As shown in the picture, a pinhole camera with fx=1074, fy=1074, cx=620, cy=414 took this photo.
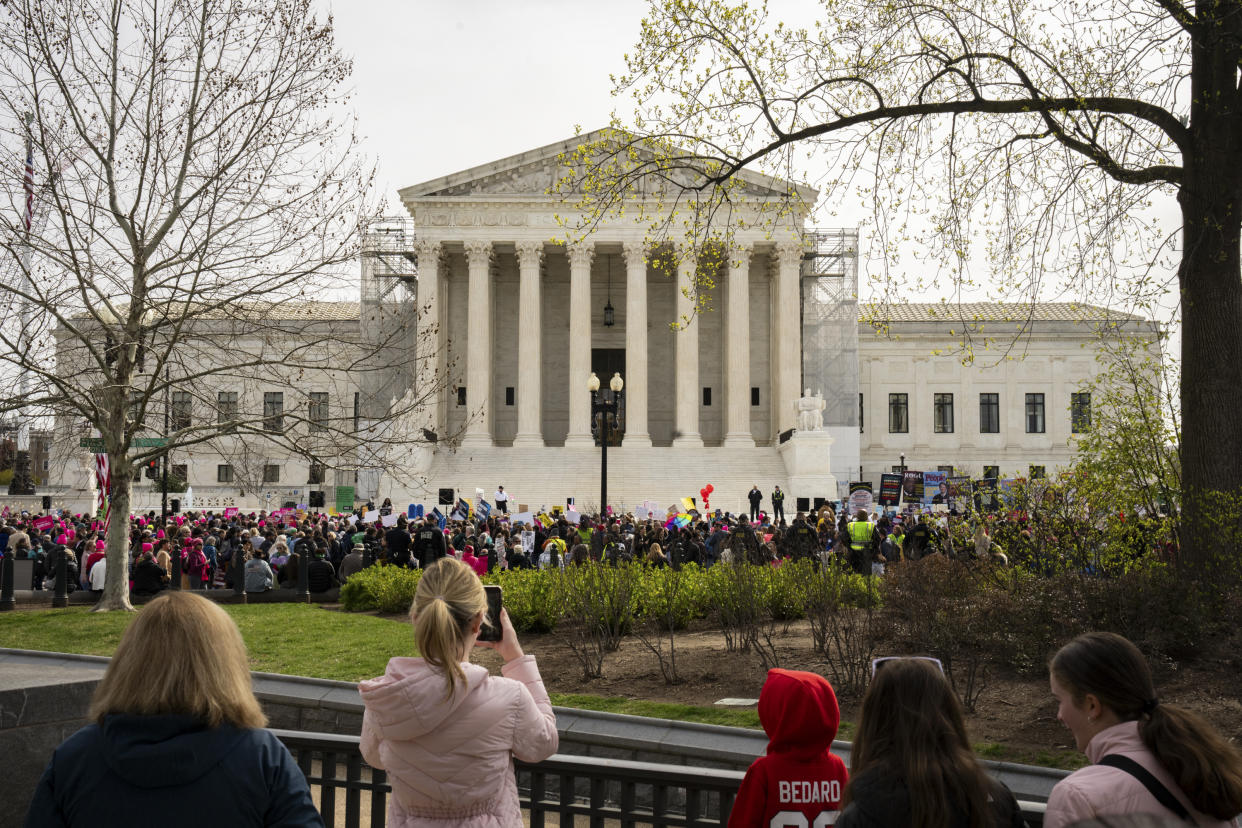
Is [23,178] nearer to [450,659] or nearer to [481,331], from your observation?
[450,659]

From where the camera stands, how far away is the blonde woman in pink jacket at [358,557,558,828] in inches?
144

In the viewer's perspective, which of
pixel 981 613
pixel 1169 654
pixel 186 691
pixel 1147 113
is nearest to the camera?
pixel 186 691

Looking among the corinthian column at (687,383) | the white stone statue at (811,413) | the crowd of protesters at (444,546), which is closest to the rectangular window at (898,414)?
the corinthian column at (687,383)

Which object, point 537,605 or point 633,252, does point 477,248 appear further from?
point 537,605

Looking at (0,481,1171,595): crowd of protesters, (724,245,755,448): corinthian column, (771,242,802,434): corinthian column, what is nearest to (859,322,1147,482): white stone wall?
(771,242,802,434): corinthian column

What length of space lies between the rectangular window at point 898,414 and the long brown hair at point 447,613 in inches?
2431

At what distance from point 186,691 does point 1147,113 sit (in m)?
11.0

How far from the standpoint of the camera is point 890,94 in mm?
12305

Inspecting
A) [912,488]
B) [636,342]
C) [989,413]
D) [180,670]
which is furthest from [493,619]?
[989,413]

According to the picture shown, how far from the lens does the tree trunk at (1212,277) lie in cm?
1018

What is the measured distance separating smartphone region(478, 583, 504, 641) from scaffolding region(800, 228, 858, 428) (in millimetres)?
51175

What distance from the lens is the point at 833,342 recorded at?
181ft

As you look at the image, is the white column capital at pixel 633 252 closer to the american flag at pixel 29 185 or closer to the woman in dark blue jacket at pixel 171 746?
the american flag at pixel 29 185

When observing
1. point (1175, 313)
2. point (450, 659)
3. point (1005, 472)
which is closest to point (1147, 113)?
point (1175, 313)
